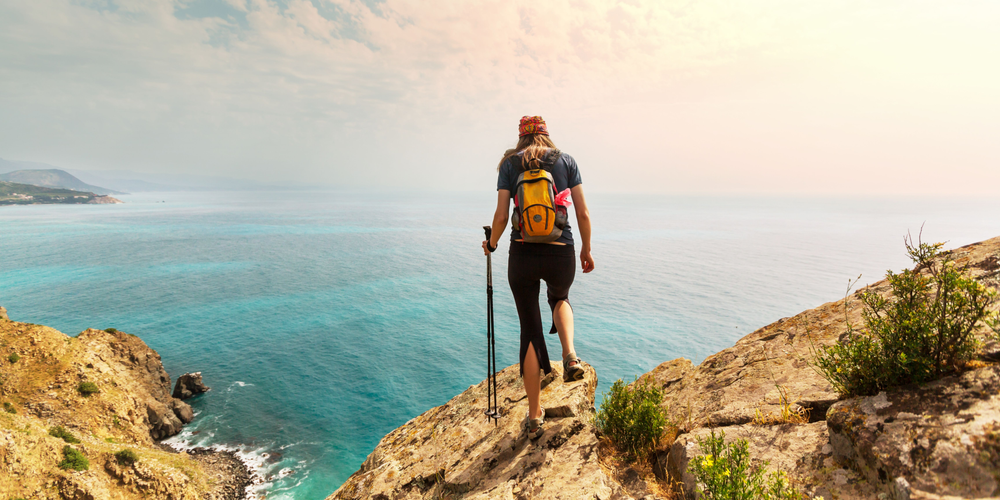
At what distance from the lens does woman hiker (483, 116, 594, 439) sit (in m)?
5.39

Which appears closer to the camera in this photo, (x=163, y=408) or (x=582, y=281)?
(x=163, y=408)

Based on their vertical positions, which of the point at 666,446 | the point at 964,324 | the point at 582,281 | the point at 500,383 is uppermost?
the point at 964,324

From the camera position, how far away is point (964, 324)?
11.0 ft

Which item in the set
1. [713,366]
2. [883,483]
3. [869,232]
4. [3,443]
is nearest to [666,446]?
[883,483]

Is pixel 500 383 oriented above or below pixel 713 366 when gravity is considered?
below

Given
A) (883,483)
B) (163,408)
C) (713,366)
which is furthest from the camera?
(163,408)

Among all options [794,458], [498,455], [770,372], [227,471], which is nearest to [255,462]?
[227,471]

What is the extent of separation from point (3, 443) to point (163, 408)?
16942mm

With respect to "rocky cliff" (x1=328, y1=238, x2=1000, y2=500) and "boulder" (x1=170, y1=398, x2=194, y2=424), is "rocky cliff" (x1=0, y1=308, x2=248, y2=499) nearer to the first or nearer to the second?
"boulder" (x1=170, y1=398, x2=194, y2=424)

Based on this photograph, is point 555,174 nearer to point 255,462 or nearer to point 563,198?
point 563,198

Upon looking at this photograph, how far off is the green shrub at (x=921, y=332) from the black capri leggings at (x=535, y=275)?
2976mm

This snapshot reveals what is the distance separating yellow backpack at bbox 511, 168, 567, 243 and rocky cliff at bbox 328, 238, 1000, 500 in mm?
2703

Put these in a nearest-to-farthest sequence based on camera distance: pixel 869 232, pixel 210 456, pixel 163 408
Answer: pixel 210 456 < pixel 163 408 < pixel 869 232

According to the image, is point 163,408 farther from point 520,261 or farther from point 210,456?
point 520,261
